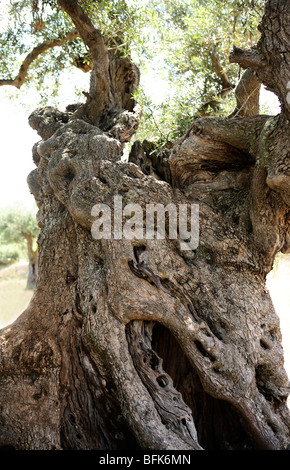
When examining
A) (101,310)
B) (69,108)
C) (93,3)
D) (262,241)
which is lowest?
(101,310)

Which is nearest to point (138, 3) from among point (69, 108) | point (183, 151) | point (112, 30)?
point (112, 30)

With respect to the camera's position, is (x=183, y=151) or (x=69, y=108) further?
(x=69, y=108)

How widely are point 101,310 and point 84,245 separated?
3.43ft

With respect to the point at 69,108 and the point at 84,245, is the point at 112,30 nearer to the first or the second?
the point at 69,108

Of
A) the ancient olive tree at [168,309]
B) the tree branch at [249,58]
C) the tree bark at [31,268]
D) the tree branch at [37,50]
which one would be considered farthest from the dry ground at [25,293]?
the tree branch at [37,50]

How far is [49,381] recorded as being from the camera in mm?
5078

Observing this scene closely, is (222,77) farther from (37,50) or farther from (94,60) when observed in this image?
(37,50)

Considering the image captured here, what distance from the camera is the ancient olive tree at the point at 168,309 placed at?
459 cm

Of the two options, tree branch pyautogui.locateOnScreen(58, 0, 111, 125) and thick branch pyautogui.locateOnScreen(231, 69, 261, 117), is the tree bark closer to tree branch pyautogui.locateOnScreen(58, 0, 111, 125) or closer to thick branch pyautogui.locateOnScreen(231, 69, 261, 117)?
tree branch pyautogui.locateOnScreen(58, 0, 111, 125)

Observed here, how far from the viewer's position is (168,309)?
484 cm

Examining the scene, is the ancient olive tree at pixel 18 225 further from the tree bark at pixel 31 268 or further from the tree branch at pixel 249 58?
the tree branch at pixel 249 58
